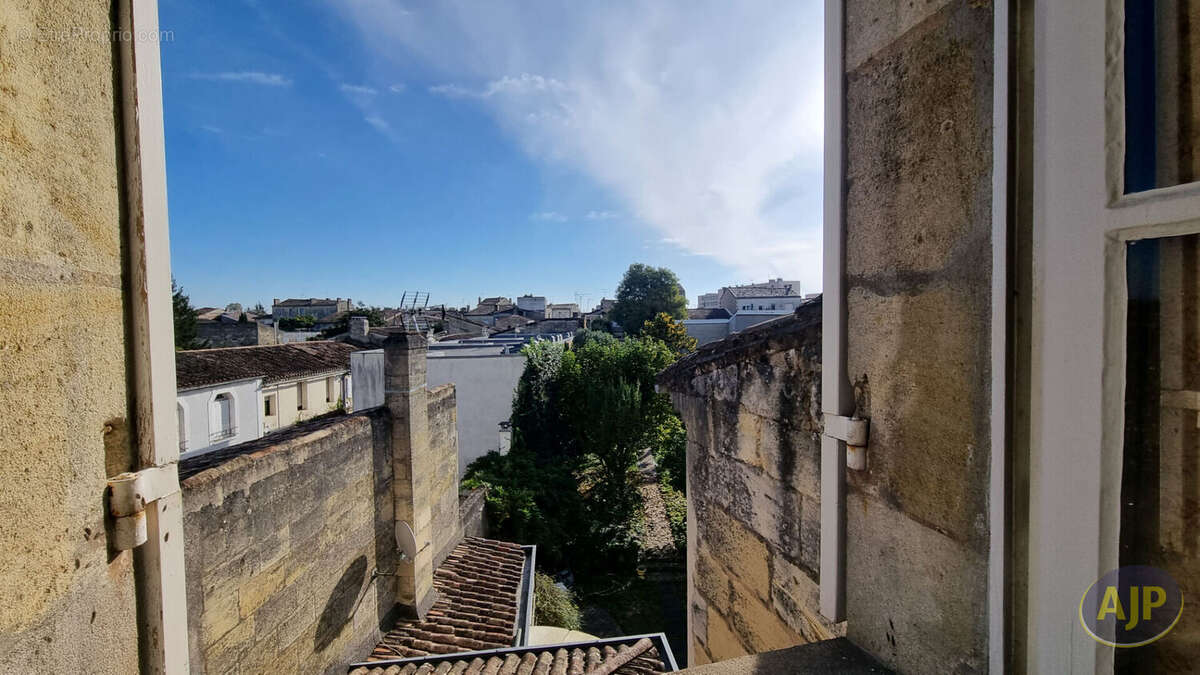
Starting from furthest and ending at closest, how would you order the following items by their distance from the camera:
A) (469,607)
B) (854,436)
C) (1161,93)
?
(469,607)
(854,436)
(1161,93)

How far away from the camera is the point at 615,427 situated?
54.4 feet

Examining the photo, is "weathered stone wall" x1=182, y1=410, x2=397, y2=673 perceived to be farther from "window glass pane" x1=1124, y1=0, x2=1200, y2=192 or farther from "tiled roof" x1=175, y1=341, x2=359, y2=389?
"tiled roof" x1=175, y1=341, x2=359, y2=389

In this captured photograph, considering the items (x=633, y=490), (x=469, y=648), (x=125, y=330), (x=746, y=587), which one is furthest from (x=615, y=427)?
(x=125, y=330)

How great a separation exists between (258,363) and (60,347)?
18.1m

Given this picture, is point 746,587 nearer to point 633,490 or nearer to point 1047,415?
point 1047,415

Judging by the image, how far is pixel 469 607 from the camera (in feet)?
26.8

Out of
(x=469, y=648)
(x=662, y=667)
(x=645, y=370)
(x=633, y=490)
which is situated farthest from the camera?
(x=645, y=370)

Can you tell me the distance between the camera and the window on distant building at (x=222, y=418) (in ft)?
46.3

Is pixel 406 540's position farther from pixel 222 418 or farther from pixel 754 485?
pixel 222 418

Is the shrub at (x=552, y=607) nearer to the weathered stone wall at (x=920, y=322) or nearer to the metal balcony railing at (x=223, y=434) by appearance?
the metal balcony railing at (x=223, y=434)

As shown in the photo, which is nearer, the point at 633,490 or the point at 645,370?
the point at 633,490

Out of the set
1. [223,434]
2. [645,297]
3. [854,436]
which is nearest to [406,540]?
[854,436]

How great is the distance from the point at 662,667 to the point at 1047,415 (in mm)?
5717

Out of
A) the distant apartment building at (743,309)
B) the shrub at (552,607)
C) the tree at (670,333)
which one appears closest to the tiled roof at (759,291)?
the distant apartment building at (743,309)
